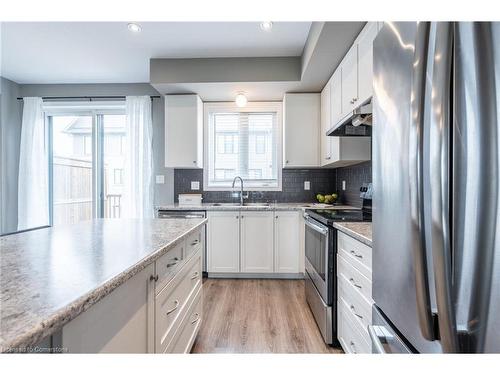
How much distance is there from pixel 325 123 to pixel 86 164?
11.7ft

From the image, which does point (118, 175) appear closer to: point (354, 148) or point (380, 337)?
point (354, 148)

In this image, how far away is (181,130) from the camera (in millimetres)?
3305

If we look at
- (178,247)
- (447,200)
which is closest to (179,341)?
(178,247)

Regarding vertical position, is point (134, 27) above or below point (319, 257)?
above

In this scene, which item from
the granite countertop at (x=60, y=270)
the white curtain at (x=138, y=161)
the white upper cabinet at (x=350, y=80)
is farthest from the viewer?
the white curtain at (x=138, y=161)

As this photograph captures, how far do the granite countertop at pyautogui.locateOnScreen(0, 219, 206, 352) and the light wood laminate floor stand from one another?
103 centimetres

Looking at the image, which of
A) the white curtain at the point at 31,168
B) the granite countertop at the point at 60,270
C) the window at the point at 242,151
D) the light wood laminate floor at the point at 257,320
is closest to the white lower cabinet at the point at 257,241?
the light wood laminate floor at the point at 257,320

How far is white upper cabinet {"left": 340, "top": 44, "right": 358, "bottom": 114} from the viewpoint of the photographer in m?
1.99

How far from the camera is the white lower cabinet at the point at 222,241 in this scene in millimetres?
3078

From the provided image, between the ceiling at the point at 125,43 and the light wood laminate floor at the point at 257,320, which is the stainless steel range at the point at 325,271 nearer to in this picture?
the light wood laminate floor at the point at 257,320

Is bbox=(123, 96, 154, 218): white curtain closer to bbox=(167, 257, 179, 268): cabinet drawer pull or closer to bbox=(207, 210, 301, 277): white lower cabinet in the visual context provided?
bbox=(207, 210, 301, 277): white lower cabinet

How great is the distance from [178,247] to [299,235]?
2.00 metres

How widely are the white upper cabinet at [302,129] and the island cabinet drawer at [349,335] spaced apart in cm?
195

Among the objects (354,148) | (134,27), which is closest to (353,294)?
(354,148)
